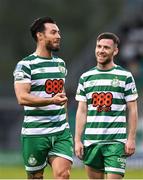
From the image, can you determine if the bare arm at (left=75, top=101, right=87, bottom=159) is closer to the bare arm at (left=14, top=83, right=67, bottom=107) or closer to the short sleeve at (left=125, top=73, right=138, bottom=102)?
the short sleeve at (left=125, top=73, right=138, bottom=102)

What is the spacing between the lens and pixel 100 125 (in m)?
14.4

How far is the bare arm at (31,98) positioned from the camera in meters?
13.8

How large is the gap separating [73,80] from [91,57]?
4.48 ft

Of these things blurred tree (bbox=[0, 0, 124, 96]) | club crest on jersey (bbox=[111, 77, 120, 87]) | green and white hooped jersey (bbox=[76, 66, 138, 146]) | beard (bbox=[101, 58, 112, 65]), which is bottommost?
blurred tree (bbox=[0, 0, 124, 96])

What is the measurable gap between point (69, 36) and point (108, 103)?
1865 inches

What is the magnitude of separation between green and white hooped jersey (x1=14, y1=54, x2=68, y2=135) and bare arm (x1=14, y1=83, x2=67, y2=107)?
0.46 ft

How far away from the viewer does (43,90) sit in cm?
1441

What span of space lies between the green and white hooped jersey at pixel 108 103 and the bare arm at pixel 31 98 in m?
0.71

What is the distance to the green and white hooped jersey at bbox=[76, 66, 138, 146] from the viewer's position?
47.3ft

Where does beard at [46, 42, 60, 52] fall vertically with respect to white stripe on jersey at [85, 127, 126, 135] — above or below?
above

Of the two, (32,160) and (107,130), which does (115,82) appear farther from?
(32,160)

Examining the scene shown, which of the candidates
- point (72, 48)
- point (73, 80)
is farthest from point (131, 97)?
point (72, 48)

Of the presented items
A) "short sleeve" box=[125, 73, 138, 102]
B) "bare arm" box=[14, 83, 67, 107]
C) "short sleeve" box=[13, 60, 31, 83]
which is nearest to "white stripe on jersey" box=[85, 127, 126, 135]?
"short sleeve" box=[125, 73, 138, 102]

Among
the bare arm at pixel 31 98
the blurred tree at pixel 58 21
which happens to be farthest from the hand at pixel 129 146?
the blurred tree at pixel 58 21
